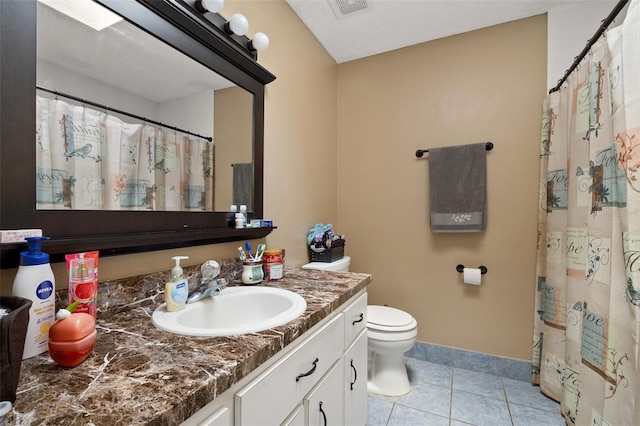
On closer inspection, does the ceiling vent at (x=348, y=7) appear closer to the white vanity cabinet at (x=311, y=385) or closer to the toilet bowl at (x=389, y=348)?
the white vanity cabinet at (x=311, y=385)

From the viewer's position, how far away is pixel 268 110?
5.17ft

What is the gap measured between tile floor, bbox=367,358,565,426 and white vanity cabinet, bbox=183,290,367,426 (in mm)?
336

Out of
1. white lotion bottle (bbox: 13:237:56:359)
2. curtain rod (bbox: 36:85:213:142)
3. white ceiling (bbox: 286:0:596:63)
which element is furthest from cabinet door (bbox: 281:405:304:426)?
white ceiling (bbox: 286:0:596:63)

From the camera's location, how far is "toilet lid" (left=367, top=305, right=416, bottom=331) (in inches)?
A: 66.5

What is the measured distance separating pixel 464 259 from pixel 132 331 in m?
2.01

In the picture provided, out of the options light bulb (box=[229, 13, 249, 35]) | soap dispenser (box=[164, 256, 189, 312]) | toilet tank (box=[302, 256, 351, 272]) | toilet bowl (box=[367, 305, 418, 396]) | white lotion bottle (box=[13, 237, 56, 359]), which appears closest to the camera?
white lotion bottle (box=[13, 237, 56, 359])

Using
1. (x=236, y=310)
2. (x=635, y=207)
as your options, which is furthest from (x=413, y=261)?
(x=236, y=310)

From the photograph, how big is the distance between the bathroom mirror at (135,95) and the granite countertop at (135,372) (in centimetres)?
20

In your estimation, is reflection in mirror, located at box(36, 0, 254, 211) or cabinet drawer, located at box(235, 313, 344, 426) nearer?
cabinet drawer, located at box(235, 313, 344, 426)

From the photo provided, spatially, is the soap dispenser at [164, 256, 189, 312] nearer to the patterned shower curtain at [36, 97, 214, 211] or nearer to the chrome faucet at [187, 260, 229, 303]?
the chrome faucet at [187, 260, 229, 303]

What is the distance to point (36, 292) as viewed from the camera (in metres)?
0.59

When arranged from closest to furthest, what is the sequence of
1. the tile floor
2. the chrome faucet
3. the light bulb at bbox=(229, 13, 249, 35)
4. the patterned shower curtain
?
the patterned shower curtain → the chrome faucet → the light bulb at bbox=(229, 13, 249, 35) → the tile floor

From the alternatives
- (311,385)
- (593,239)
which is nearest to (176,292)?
(311,385)

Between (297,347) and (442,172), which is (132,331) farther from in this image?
(442,172)
